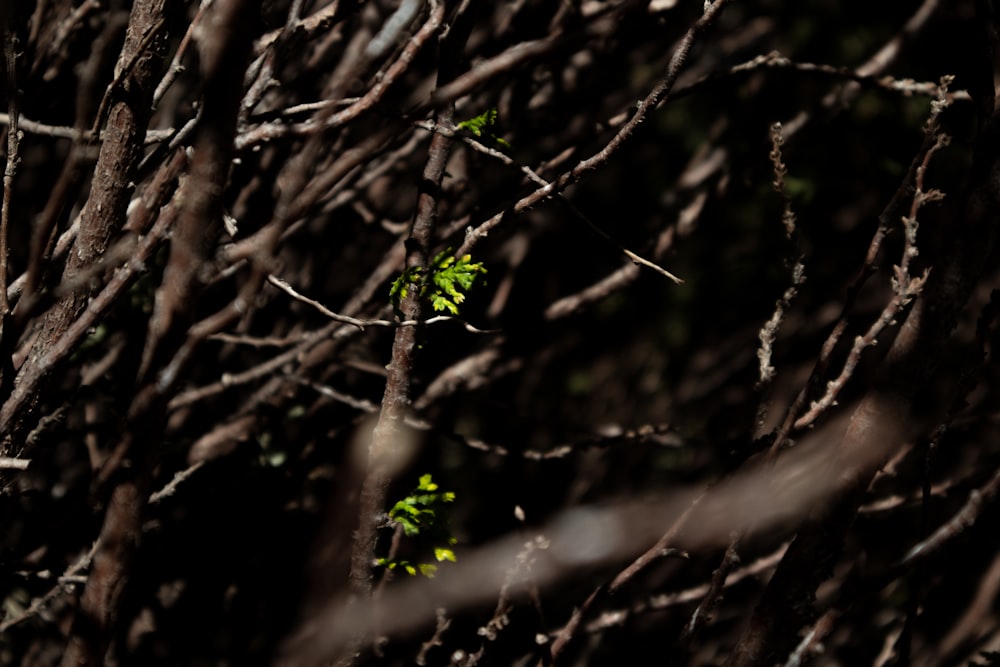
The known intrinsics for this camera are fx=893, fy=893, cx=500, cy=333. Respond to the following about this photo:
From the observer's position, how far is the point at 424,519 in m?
1.47

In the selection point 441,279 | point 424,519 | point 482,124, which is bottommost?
point 424,519

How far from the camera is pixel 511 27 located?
7.63ft

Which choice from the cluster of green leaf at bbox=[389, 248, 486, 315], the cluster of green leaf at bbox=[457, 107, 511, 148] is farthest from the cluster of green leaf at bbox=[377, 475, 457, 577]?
the cluster of green leaf at bbox=[457, 107, 511, 148]

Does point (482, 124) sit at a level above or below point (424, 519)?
above

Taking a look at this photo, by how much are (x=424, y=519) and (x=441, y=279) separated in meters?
0.40

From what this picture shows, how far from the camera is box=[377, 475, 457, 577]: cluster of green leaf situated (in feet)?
4.75

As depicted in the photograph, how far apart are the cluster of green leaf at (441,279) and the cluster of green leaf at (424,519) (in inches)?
12.0

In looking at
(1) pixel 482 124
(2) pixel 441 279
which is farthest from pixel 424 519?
(1) pixel 482 124

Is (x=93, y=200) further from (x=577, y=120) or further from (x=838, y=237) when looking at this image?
(x=838, y=237)

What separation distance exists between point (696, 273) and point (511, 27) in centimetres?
159

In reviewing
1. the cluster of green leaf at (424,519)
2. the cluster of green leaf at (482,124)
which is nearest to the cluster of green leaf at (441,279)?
the cluster of green leaf at (482,124)

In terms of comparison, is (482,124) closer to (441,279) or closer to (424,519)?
(441,279)

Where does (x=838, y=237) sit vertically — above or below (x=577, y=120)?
below

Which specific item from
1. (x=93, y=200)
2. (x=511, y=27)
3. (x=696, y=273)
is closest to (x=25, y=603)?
(x=93, y=200)
